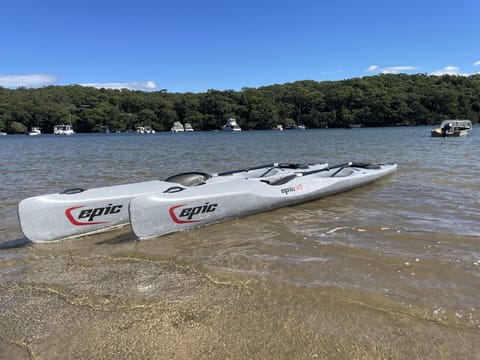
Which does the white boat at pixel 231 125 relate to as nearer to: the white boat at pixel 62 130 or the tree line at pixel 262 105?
the tree line at pixel 262 105

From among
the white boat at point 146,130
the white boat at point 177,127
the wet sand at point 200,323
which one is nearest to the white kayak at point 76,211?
the wet sand at point 200,323

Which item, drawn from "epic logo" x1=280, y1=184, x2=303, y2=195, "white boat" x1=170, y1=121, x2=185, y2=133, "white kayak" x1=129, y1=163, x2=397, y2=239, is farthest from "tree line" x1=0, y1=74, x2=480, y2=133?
"epic logo" x1=280, y1=184, x2=303, y2=195

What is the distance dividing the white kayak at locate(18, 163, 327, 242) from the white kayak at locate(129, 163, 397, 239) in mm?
399

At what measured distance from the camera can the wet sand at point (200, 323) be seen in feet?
8.45

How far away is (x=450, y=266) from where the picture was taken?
4.00 metres

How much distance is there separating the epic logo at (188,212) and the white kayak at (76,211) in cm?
41

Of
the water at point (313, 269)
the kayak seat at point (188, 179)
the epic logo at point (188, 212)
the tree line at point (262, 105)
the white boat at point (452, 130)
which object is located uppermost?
the tree line at point (262, 105)

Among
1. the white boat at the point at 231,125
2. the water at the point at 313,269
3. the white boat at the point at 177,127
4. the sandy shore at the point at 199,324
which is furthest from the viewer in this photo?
the white boat at the point at 177,127

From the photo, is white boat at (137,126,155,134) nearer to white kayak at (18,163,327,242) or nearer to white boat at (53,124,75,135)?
white boat at (53,124,75,135)

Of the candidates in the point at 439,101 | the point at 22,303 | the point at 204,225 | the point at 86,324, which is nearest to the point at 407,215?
the point at 204,225

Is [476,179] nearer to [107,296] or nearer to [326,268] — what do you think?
[326,268]

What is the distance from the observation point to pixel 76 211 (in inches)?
215

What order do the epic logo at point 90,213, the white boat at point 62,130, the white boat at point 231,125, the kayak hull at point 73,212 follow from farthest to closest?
the white boat at point 231,125 < the white boat at point 62,130 < the epic logo at point 90,213 < the kayak hull at point 73,212

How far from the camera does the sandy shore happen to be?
2.57 m
